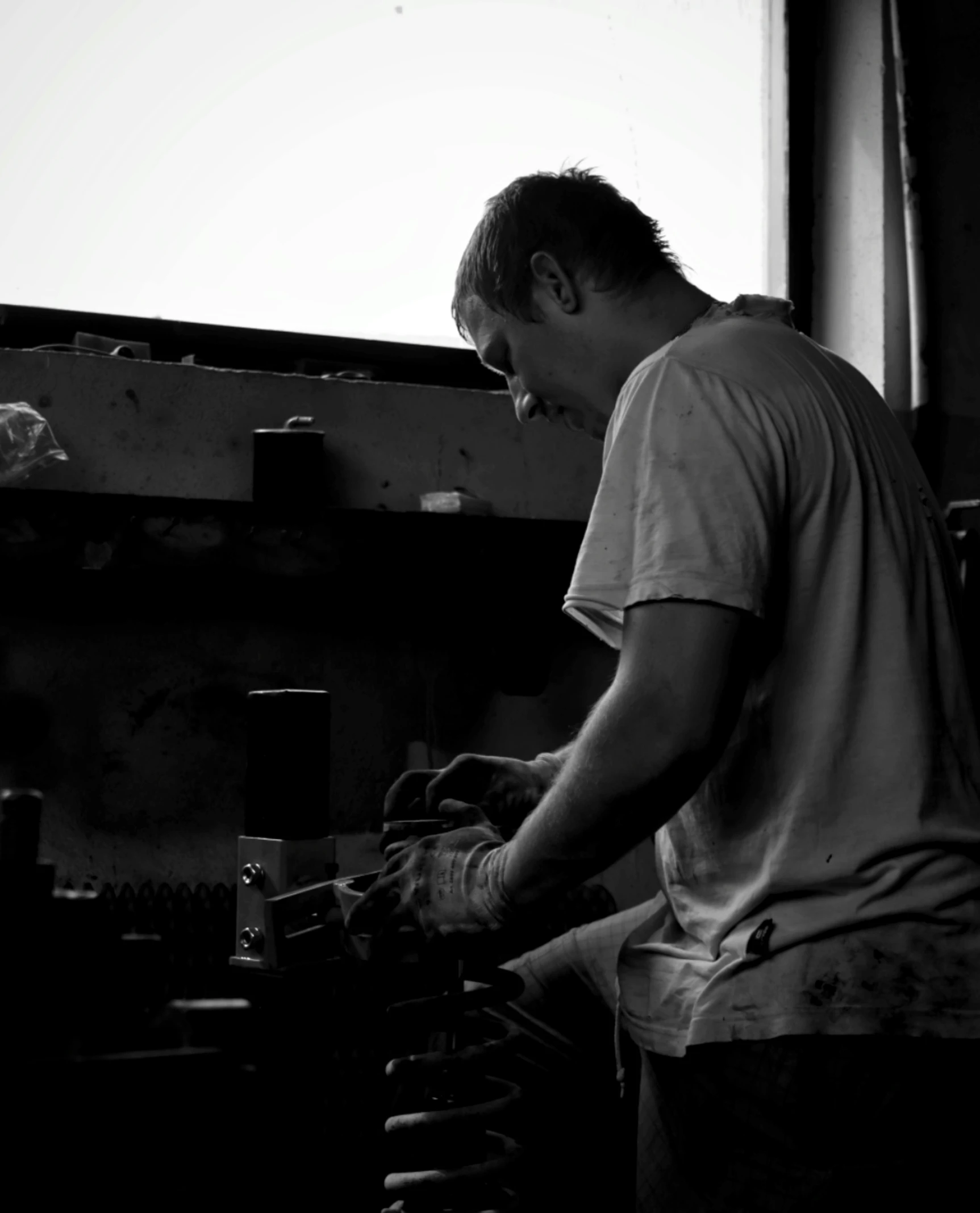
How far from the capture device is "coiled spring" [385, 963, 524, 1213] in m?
1.00

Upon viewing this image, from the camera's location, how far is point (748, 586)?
0.82 meters

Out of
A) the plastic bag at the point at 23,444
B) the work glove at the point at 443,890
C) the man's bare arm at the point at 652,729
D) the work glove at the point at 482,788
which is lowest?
the work glove at the point at 443,890

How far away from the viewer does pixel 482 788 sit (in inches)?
50.4

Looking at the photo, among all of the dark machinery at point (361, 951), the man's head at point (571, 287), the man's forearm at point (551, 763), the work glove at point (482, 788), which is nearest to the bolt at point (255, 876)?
the dark machinery at point (361, 951)

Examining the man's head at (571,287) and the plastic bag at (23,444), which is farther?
the plastic bag at (23,444)

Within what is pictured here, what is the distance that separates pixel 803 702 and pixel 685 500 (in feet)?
0.58

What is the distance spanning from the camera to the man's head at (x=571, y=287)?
1091 mm

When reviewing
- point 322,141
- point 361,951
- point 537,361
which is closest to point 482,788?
point 361,951

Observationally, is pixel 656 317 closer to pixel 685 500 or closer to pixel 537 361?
pixel 537 361

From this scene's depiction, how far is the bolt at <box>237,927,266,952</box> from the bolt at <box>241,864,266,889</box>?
0.12 feet

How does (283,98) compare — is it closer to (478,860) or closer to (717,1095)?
(478,860)

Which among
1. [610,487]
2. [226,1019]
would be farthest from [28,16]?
[226,1019]

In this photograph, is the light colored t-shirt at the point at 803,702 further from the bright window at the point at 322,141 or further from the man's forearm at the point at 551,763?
the bright window at the point at 322,141

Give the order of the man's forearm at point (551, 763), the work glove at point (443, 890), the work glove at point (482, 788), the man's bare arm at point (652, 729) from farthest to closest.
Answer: the man's forearm at point (551, 763) → the work glove at point (482, 788) → the work glove at point (443, 890) → the man's bare arm at point (652, 729)
